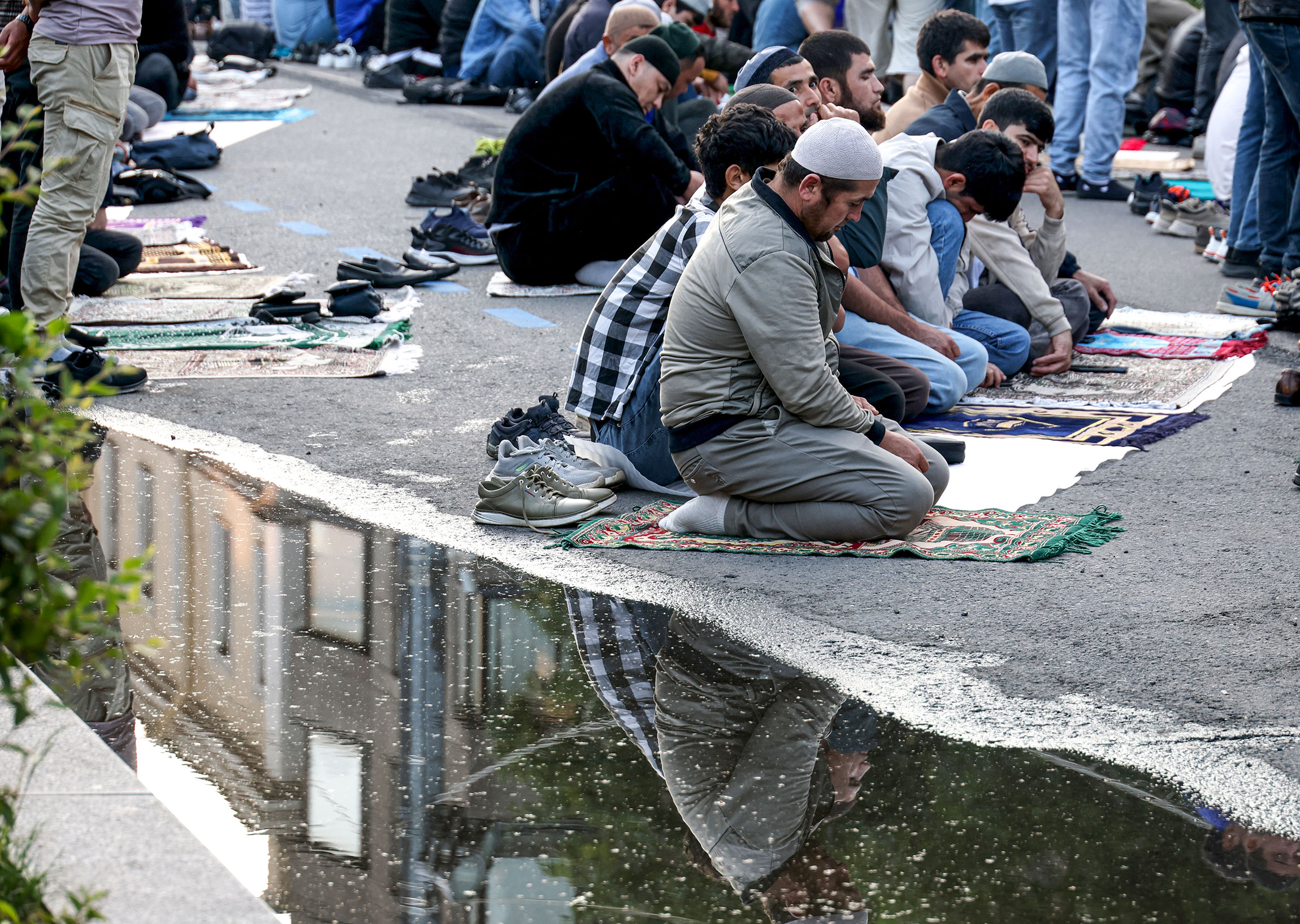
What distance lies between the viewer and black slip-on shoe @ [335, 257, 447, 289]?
743 centimetres

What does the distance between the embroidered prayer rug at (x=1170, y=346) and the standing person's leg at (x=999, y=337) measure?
0.57 m

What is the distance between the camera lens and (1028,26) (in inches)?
417

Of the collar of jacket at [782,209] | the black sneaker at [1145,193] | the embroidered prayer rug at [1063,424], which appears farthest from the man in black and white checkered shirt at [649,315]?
the black sneaker at [1145,193]

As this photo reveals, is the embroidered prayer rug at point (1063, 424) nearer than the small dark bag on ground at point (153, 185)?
Yes

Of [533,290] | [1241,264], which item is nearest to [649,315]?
[533,290]

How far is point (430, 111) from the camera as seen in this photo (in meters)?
14.6

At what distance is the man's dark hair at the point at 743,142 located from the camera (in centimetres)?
458

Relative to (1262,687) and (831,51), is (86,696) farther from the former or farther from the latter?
(831,51)

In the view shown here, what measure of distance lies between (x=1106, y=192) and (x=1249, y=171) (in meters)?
2.37

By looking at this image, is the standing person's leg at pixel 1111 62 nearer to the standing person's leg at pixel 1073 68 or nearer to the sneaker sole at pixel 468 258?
the standing person's leg at pixel 1073 68

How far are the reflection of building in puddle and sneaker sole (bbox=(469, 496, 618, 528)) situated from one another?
246 mm

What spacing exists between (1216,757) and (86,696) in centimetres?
232

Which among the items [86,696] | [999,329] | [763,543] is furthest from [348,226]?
[86,696]

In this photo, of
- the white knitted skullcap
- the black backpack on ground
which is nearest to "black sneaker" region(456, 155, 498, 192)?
the white knitted skullcap
